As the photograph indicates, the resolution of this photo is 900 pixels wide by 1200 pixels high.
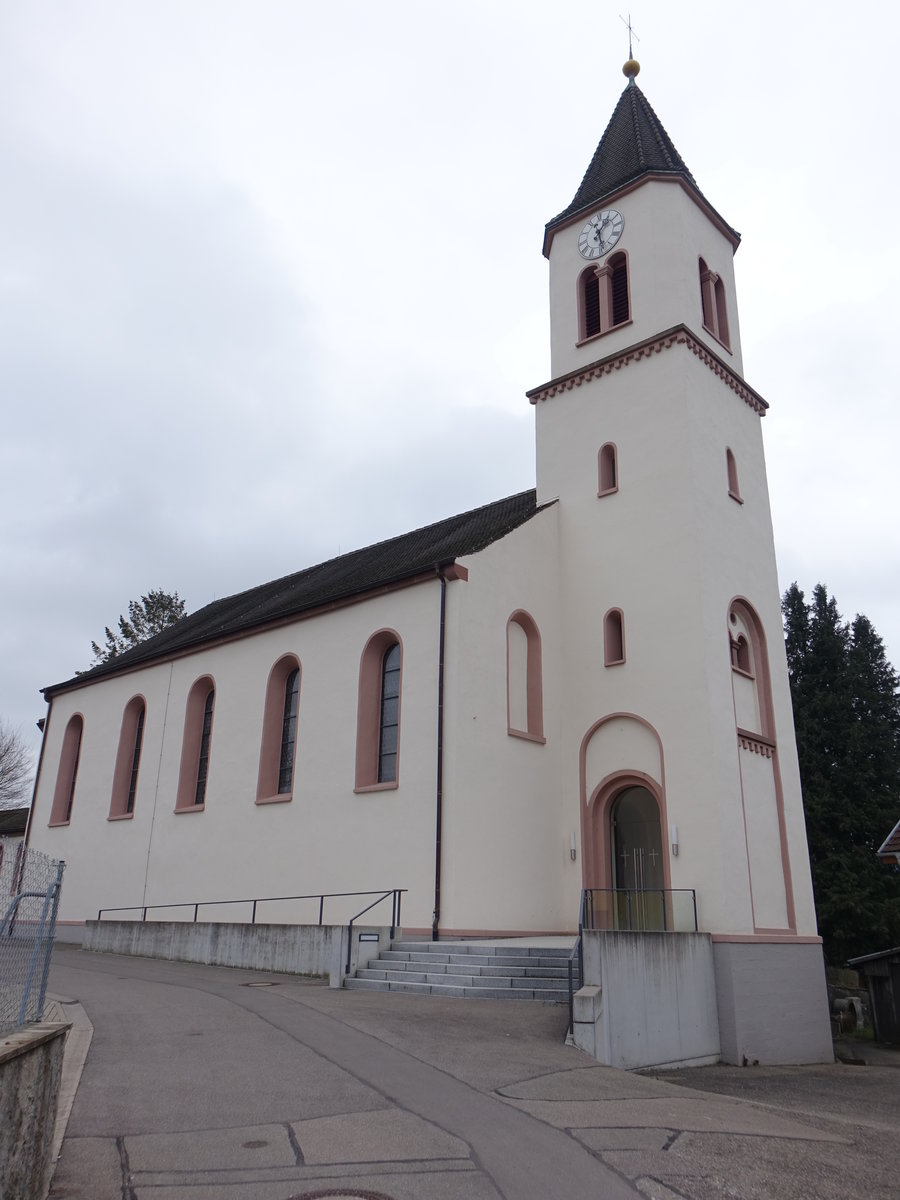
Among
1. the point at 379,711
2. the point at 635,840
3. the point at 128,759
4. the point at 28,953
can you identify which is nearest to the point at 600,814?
the point at 635,840

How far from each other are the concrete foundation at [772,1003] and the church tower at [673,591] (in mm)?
39

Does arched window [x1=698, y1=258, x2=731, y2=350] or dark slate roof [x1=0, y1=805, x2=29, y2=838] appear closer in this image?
arched window [x1=698, y1=258, x2=731, y2=350]

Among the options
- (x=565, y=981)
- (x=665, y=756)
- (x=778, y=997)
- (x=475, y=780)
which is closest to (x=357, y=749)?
(x=475, y=780)

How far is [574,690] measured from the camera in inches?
775

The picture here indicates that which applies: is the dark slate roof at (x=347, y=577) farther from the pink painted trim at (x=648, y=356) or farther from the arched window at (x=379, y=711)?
the pink painted trim at (x=648, y=356)

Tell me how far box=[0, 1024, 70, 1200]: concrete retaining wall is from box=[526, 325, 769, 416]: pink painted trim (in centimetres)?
1798

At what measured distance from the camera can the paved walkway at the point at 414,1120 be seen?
559 centimetres

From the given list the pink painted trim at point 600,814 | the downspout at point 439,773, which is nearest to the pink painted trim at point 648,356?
the downspout at point 439,773

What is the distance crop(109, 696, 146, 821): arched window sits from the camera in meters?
26.4

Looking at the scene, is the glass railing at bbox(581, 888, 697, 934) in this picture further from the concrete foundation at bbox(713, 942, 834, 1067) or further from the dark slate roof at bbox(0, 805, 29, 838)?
the dark slate roof at bbox(0, 805, 29, 838)

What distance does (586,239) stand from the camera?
2333cm

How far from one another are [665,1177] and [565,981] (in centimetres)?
740

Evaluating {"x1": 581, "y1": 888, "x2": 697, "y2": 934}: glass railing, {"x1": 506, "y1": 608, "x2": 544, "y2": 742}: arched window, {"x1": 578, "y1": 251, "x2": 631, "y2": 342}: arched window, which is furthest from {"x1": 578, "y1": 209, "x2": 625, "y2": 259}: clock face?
{"x1": 581, "y1": 888, "x2": 697, "y2": 934}: glass railing

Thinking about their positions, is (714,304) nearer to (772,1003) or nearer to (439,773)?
(439,773)
